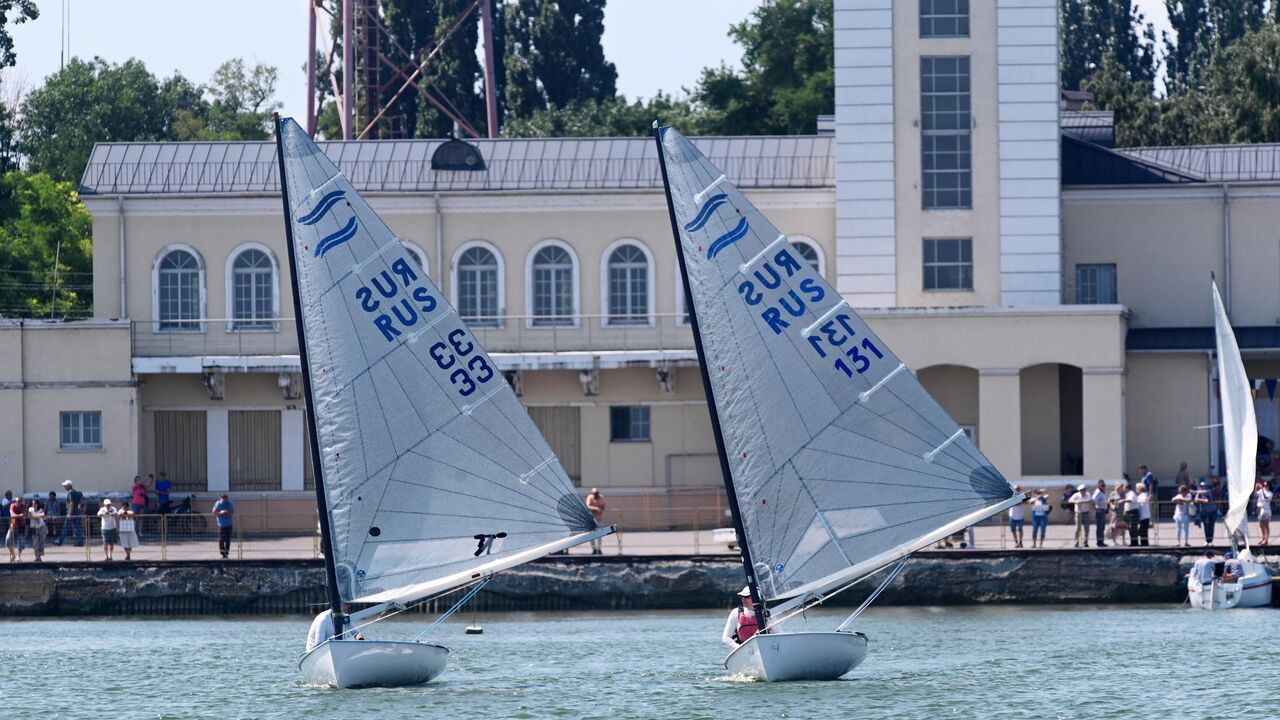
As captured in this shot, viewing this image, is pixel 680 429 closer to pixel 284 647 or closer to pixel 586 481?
pixel 586 481

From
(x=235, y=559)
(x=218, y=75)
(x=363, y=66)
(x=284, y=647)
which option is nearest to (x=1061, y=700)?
(x=284, y=647)

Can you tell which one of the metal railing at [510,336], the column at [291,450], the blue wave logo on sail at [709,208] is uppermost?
the blue wave logo on sail at [709,208]

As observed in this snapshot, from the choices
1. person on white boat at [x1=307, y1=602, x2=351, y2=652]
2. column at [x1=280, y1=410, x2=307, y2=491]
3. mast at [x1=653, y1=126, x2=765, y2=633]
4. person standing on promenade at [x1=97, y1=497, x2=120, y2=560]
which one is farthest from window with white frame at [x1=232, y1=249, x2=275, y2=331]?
mast at [x1=653, y1=126, x2=765, y2=633]

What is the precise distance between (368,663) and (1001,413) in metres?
25.4

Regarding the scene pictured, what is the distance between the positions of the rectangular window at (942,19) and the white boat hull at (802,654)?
2561cm

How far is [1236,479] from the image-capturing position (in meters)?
45.3

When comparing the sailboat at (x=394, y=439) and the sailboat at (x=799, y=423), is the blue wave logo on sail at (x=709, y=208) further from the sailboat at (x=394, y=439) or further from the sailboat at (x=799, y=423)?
the sailboat at (x=394, y=439)

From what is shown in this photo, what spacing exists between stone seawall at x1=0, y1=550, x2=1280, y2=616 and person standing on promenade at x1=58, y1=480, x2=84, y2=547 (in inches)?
91.5

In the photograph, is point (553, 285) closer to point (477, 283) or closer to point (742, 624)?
point (477, 283)

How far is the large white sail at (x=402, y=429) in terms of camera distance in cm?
2961

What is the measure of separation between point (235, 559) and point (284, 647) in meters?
6.83

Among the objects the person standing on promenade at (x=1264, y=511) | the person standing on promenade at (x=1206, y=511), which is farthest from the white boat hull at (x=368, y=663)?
the person standing on promenade at (x=1264, y=511)

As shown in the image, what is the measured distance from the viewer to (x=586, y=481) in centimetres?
5438

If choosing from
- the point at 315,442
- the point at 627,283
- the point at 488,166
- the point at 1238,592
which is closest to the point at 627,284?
the point at 627,283
